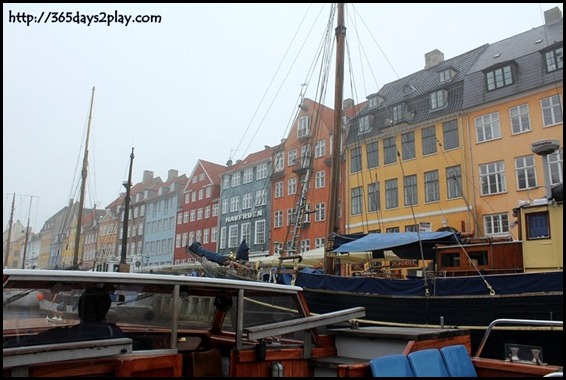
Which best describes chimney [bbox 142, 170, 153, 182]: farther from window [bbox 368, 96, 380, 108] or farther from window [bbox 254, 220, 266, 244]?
window [bbox 368, 96, 380, 108]

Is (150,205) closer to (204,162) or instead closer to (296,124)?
(204,162)

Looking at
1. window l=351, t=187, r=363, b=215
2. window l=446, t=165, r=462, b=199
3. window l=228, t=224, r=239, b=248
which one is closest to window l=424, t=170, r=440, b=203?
window l=446, t=165, r=462, b=199

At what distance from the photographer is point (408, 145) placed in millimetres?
30734

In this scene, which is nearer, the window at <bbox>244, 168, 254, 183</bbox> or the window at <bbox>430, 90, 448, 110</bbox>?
the window at <bbox>430, 90, 448, 110</bbox>

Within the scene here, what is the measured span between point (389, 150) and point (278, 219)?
12.9m

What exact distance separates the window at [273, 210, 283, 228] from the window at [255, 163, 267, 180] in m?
5.16

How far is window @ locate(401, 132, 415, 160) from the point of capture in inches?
1199

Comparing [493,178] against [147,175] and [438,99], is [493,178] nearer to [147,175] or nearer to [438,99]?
[438,99]

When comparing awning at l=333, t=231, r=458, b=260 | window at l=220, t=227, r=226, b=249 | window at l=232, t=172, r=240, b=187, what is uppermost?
window at l=232, t=172, r=240, b=187

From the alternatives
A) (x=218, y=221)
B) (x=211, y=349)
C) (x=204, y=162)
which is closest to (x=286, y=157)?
(x=218, y=221)

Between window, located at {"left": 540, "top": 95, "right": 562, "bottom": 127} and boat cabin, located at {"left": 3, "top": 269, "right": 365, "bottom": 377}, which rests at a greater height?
window, located at {"left": 540, "top": 95, "right": 562, "bottom": 127}

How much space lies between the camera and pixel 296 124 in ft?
136

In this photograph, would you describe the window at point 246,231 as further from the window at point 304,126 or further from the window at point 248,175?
the window at point 304,126

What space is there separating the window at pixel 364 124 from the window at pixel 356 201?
174 inches
